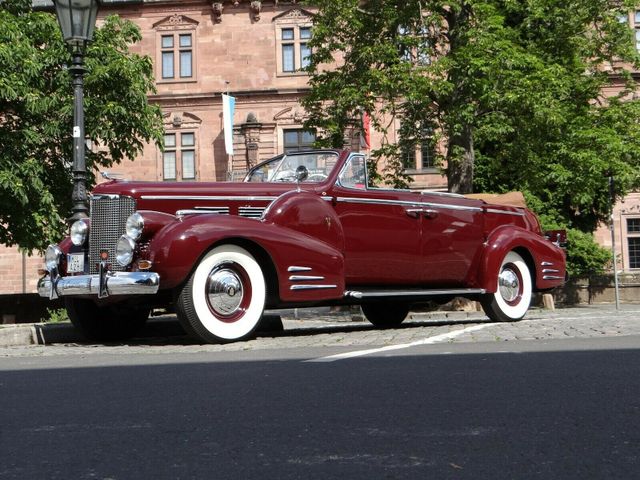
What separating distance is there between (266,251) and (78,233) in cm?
197

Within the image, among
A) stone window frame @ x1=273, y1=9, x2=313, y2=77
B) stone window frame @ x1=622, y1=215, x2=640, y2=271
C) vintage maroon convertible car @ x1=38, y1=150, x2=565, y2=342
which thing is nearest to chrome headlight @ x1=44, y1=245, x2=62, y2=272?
vintage maroon convertible car @ x1=38, y1=150, x2=565, y2=342

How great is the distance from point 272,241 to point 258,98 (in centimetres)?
3423

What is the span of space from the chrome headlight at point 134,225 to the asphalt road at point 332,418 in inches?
85.2

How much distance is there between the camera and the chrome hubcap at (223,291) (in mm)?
9336

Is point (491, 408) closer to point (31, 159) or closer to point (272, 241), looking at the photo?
point (272, 241)

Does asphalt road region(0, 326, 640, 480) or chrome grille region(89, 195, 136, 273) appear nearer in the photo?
asphalt road region(0, 326, 640, 480)

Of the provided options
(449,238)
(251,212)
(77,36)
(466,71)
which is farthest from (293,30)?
(251,212)

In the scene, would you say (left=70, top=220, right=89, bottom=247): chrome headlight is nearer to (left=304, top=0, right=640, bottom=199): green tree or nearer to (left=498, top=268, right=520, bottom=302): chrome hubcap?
(left=498, top=268, right=520, bottom=302): chrome hubcap

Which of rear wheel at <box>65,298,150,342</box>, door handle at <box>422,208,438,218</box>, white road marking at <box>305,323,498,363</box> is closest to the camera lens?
white road marking at <box>305,323,498,363</box>

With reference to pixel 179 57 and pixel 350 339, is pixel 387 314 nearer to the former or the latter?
pixel 350 339

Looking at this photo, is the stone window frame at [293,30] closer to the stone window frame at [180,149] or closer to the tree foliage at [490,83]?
the stone window frame at [180,149]

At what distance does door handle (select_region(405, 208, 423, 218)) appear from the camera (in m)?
11.1

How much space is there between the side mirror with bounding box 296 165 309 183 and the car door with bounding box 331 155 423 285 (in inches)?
17.1

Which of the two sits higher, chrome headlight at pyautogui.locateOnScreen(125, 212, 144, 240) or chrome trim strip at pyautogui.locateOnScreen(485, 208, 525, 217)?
chrome trim strip at pyautogui.locateOnScreen(485, 208, 525, 217)
